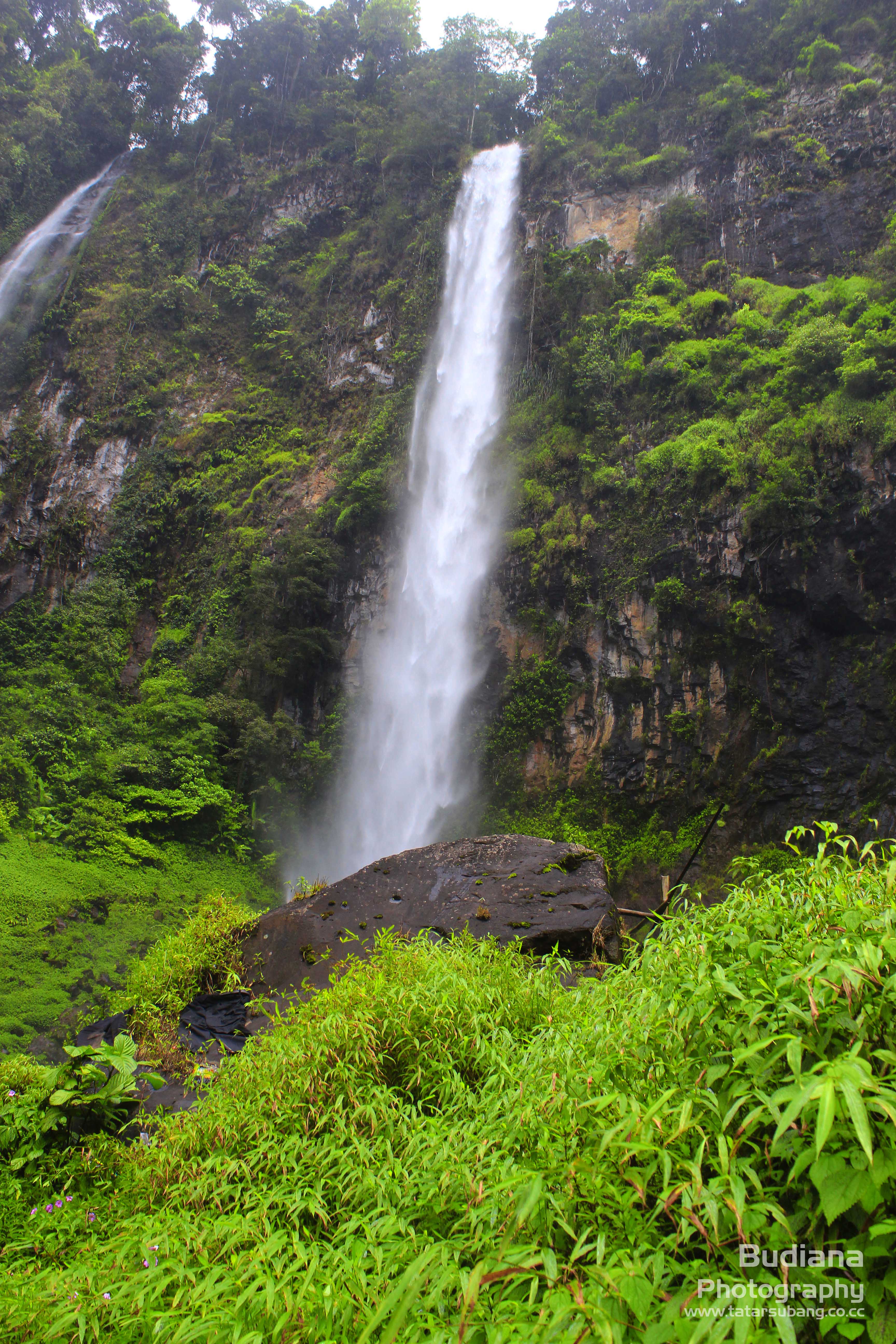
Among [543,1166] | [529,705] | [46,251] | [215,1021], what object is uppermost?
[46,251]

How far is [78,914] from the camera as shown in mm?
10188

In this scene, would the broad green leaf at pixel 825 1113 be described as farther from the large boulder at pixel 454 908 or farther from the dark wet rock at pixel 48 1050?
the dark wet rock at pixel 48 1050

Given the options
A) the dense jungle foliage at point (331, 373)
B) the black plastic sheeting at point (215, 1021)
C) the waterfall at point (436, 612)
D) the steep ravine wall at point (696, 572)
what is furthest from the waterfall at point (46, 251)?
the black plastic sheeting at point (215, 1021)

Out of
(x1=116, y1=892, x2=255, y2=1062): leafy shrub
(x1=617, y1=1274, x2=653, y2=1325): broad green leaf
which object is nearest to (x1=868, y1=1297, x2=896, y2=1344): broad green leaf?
(x1=617, y1=1274, x2=653, y2=1325): broad green leaf

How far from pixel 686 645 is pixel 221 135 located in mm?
26808

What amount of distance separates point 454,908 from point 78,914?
6.48 m

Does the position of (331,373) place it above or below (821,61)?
below

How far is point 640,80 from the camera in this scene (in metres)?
19.8

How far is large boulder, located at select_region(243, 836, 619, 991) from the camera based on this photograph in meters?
6.29

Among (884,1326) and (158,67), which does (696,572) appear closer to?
(884,1326)

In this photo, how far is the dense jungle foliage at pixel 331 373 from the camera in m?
12.2

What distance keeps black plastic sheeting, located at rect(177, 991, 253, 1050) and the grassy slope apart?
205cm

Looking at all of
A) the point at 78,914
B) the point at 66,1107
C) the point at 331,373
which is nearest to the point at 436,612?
the point at 78,914

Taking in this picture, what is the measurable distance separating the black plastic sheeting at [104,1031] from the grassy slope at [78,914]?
1.28m
